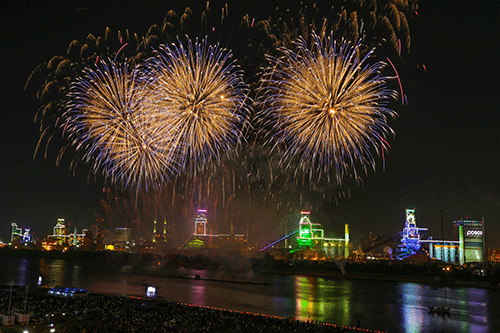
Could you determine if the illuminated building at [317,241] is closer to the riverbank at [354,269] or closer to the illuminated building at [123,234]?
the riverbank at [354,269]

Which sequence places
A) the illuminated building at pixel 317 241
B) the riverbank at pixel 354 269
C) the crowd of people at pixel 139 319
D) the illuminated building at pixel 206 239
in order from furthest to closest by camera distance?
the illuminated building at pixel 206 239
the illuminated building at pixel 317 241
the riverbank at pixel 354 269
the crowd of people at pixel 139 319

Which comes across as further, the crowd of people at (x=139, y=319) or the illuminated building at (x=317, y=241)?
the illuminated building at (x=317, y=241)

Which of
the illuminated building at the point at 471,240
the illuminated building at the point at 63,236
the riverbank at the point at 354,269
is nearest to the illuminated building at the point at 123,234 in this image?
the illuminated building at the point at 63,236

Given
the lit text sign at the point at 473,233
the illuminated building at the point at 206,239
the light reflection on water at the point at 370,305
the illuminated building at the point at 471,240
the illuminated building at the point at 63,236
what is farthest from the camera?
the illuminated building at the point at 63,236

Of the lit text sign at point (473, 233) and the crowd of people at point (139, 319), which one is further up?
the lit text sign at point (473, 233)

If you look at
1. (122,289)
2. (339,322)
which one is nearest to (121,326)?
(339,322)

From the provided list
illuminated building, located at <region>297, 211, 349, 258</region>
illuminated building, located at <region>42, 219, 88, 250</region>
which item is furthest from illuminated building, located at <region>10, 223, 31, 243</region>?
illuminated building, located at <region>297, 211, 349, 258</region>

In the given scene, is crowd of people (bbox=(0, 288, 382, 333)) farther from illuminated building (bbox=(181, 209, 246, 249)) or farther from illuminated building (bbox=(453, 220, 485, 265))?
illuminated building (bbox=(181, 209, 246, 249))
